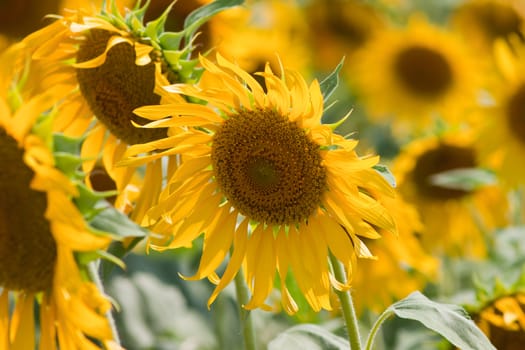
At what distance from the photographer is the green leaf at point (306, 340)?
1.23m

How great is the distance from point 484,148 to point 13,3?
5.19 feet

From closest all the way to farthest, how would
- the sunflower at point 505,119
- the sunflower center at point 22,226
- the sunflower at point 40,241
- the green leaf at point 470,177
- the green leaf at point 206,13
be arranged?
the sunflower at point 40,241 → the sunflower center at point 22,226 → the green leaf at point 206,13 → the green leaf at point 470,177 → the sunflower at point 505,119

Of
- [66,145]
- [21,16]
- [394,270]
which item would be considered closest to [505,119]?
[394,270]

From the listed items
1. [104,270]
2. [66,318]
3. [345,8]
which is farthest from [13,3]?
[66,318]

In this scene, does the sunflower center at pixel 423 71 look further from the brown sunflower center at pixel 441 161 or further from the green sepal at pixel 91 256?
the green sepal at pixel 91 256

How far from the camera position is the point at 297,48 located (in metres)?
3.20

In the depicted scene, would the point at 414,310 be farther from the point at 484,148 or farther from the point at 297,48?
the point at 297,48

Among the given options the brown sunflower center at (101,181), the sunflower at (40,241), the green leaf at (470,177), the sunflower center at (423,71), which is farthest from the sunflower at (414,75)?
the sunflower at (40,241)

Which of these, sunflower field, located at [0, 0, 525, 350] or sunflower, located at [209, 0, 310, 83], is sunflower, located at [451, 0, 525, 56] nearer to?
sunflower, located at [209, 0, 310, 83]

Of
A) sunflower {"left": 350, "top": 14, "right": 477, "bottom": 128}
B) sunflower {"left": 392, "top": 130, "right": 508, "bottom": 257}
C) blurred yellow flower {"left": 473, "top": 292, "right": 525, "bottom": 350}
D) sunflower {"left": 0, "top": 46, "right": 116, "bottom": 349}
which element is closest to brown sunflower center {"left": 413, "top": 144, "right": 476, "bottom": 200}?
sunflower {"left": 392, "top": 130, "right": 508, "bottom": 257}

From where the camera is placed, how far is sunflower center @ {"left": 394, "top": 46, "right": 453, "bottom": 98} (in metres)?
3.16

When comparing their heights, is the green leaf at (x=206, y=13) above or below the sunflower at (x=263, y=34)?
above

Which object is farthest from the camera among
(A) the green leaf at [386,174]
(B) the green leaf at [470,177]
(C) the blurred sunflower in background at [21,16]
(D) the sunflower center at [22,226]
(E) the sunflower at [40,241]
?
(C) the blurred sunflower in background at [21,16]

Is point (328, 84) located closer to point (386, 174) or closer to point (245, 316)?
point (386, 174)
